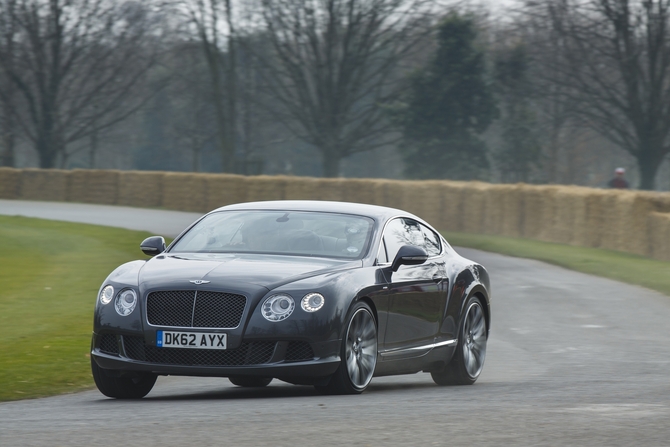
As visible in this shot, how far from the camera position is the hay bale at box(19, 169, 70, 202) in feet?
174

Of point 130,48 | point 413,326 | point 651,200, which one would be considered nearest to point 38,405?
point 413,326

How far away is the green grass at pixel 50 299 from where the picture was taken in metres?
9.72

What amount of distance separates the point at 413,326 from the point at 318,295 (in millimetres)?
1506

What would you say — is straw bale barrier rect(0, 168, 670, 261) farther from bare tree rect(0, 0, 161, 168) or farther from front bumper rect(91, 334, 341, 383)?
front bumper rect(91, 334, 341, 383)

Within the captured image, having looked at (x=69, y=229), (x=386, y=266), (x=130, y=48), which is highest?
(x=130, y=48)

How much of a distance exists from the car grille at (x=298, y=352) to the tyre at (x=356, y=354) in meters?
0.23

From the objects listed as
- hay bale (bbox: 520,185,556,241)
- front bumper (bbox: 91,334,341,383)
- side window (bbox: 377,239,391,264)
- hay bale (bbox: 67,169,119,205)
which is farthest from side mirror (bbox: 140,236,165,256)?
hay bale (bbox: 67,169,119,205)

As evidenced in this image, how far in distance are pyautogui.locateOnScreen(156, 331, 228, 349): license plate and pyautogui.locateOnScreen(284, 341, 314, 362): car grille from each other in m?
0.42

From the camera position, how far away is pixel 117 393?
833 centimetres

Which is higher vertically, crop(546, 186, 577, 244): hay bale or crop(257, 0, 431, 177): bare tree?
crop(257, 0, 431, 177): bare tree

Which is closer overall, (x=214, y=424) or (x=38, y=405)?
(x=214, y=424)

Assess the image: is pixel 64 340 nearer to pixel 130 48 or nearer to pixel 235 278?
pixel 235 278

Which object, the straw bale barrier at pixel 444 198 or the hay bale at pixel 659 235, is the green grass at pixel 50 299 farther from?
the hay bale at pixel 659 235

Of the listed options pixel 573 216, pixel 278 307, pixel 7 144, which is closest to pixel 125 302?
pixel 278 307
